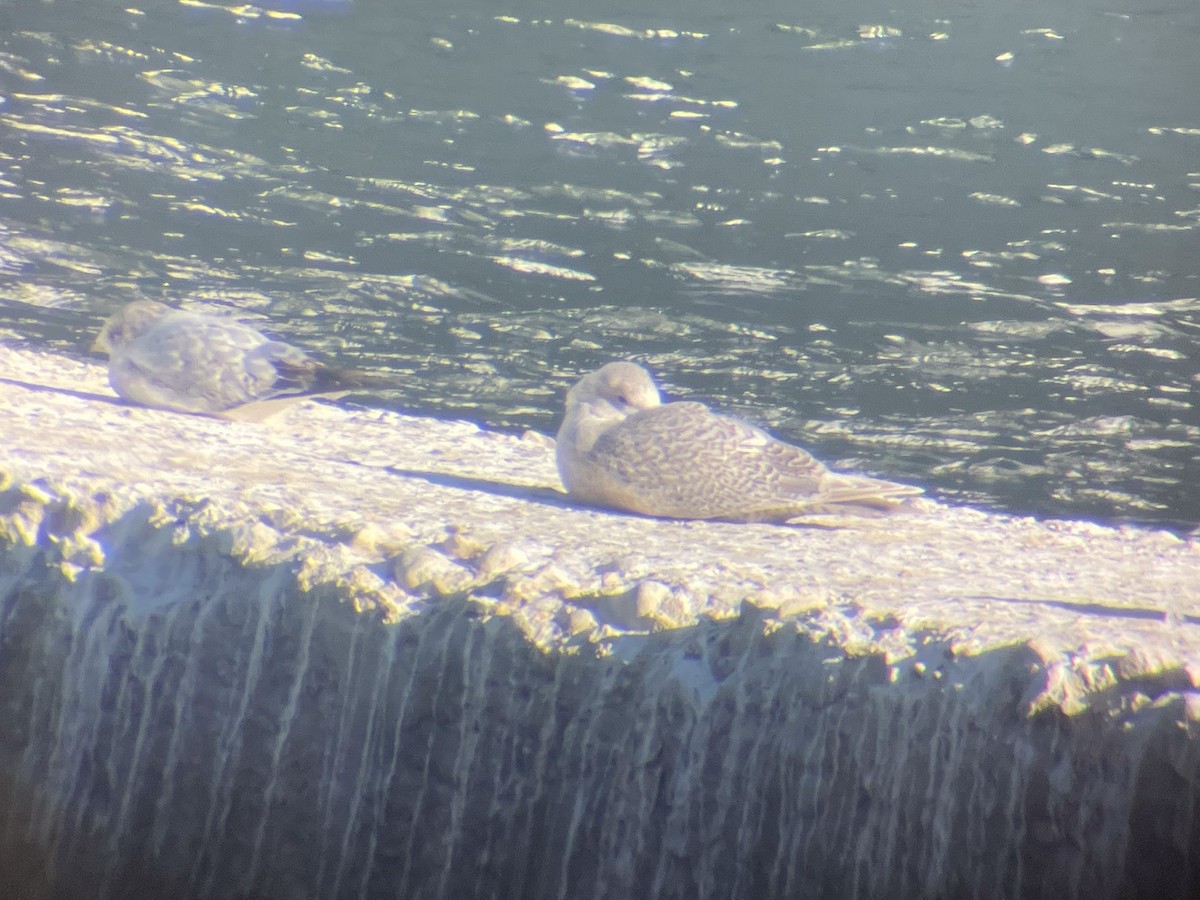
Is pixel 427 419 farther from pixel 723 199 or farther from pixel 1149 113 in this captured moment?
pixel 1149 113

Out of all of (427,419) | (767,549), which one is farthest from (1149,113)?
(427,419)

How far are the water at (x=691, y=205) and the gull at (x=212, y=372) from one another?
1216mm

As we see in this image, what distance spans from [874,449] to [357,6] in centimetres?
435

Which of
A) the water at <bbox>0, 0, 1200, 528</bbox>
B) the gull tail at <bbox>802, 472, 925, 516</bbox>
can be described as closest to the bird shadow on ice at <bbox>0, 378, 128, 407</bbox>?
the water at <bbox>0, 0, 1200, 528</bbox>

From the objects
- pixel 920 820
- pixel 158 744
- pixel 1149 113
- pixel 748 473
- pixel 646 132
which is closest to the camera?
pixel 920 820

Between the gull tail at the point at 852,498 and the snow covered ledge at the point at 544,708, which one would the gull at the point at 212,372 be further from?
the gull tail at the point at 852,498

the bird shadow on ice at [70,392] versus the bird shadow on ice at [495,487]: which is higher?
the bird shadow on ice at [70,392]

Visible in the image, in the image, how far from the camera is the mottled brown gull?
3.69m

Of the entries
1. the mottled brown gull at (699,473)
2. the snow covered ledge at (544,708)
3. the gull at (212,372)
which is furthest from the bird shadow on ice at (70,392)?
the mottled brown gull at (699,473)

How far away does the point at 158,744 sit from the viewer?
2.69 meters

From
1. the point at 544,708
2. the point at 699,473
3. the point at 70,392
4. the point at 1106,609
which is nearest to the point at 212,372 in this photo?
the point at 70,392

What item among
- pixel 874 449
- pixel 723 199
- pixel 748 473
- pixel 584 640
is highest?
pixel 723 199

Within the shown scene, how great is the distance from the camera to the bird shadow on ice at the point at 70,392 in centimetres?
495

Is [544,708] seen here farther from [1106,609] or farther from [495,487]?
[495,487]
